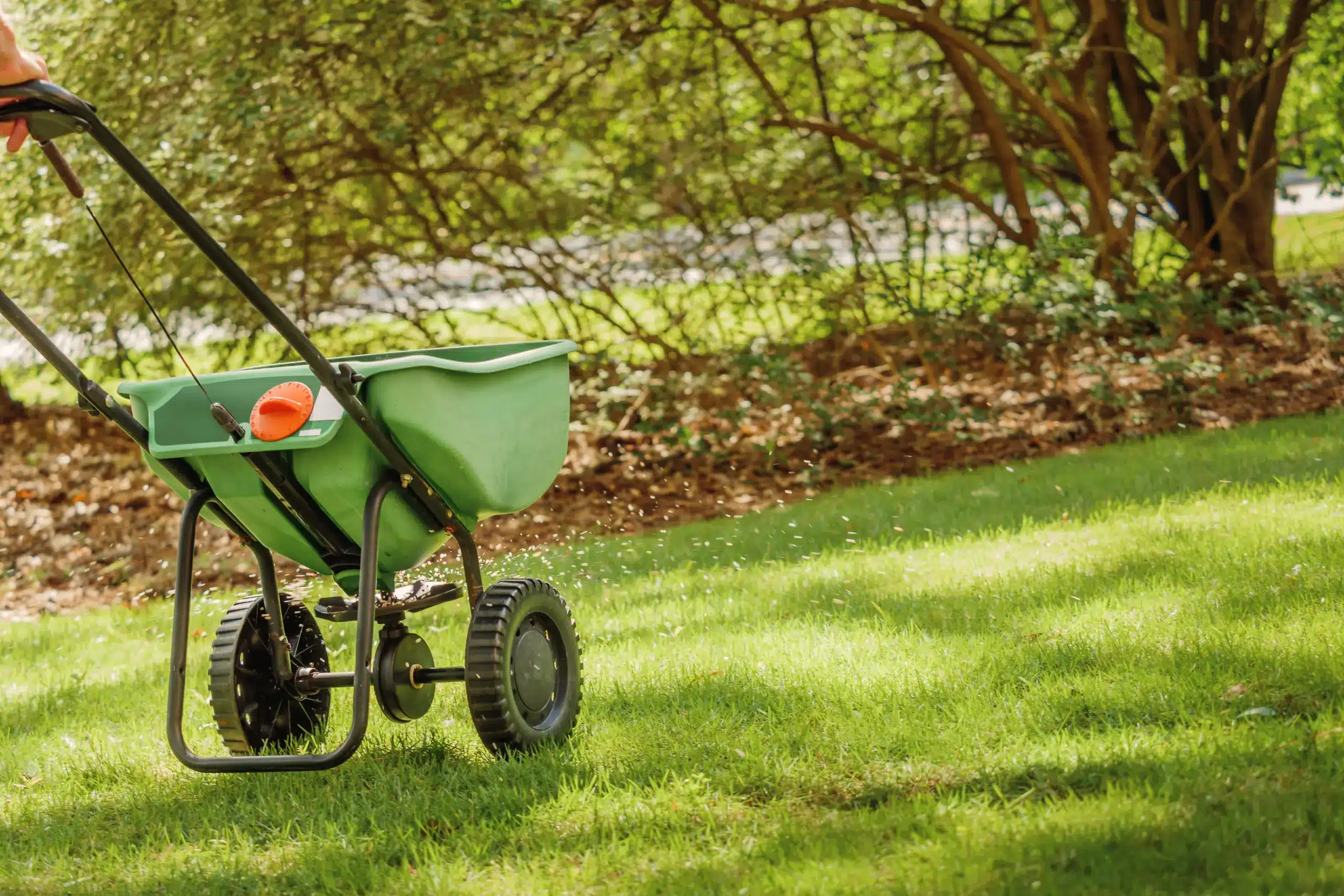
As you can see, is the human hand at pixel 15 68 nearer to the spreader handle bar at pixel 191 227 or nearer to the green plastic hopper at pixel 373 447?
the spreader handle bar at pixel 191 227

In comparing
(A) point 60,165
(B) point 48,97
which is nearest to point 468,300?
(A) point 60,165

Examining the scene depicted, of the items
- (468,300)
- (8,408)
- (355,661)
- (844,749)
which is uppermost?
(468,300)

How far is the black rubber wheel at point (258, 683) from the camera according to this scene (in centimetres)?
339

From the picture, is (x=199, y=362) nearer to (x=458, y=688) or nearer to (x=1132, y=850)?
(x=458, y=688)

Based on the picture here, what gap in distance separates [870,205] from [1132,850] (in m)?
6.04

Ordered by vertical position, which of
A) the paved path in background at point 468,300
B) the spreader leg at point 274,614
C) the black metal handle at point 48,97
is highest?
the black metal handle at point 48,97

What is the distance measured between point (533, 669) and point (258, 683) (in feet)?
2.48

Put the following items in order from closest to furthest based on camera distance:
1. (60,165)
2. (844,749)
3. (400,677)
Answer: (60,165) < (844,749) < (400,677)

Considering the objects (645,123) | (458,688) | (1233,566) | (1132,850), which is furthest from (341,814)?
(645,123)

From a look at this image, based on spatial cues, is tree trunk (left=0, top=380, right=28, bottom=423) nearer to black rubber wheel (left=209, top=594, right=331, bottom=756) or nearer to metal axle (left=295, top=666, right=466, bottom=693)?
black rubber wheel (left=209, top=594, right=331, bottom=756)

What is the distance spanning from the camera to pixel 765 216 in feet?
25.6

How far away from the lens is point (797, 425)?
7.99m

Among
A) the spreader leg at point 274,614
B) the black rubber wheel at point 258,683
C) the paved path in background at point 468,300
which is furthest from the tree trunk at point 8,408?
the spreader leg at point 274,614

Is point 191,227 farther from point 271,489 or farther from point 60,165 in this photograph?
point 271,489
